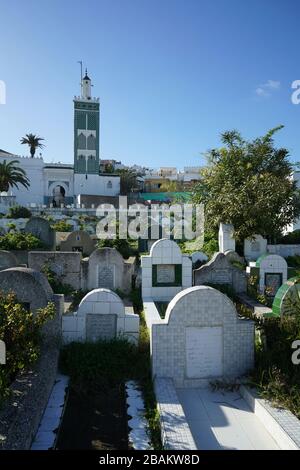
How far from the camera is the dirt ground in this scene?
13.4 ft

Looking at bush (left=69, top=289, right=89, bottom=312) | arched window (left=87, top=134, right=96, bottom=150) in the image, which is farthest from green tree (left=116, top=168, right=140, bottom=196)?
bush (left=69, top=289, right=89, bottom=312)

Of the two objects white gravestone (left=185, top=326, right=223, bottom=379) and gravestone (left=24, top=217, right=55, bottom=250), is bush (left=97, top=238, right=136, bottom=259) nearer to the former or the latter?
gravestone (left=24, top=217, right=55, bottom=250)

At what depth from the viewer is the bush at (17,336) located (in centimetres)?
477

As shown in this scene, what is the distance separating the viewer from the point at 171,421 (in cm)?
422

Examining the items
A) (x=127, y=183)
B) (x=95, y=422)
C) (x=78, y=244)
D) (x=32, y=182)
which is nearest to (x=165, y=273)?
(x=78, y=244)

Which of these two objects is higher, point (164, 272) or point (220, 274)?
point (164, 272)

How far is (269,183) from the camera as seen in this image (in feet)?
50.6

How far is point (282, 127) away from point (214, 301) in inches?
647

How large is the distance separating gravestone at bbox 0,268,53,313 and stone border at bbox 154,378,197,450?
8.04ft

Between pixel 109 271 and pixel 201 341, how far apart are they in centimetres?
552

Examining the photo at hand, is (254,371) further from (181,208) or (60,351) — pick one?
(181,208)

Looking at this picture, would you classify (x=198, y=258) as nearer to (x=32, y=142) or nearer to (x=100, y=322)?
(x=100, y=322)

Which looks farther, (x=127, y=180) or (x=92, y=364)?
(x=127, y=180)
